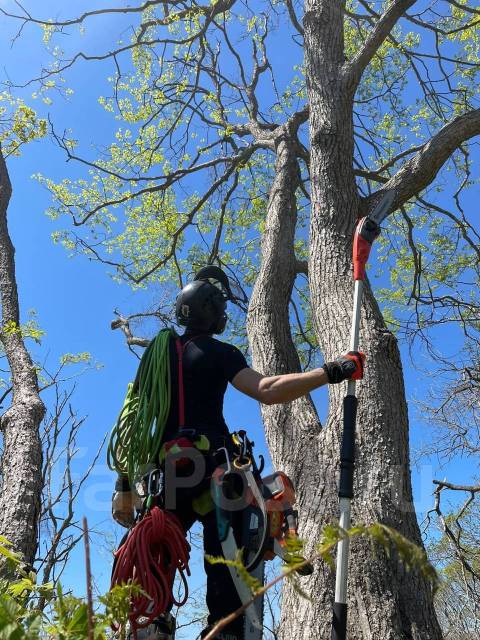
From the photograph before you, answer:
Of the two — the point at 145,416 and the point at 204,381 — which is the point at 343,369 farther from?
the point at 145,416

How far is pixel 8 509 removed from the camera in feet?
15.9

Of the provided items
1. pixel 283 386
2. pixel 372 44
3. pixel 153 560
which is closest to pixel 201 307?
pixel 283 386

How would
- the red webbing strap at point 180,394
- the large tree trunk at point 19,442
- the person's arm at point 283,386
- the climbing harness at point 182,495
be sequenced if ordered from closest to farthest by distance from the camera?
the climbing harness at point 182,495 < the person's arm at point 283,386 < the red webbing strap at point 180,394 < the large tree trunk at point 19,442

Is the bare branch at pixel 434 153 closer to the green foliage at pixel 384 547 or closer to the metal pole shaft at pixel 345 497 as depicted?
the metal pole shaft at pixel 345 497

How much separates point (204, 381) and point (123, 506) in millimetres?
769

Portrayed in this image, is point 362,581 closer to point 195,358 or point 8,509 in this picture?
point 195,358

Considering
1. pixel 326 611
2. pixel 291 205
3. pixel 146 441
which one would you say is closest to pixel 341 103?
pixel 291 205

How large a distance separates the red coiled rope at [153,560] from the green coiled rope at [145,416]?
14.3 inches

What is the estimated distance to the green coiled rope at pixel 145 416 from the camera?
2.78m

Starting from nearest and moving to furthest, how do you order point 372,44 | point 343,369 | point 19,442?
1. point 343,369
2. point 372,44
3. point 19,442

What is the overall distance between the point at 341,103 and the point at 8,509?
4.55m

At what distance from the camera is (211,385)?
2990mm

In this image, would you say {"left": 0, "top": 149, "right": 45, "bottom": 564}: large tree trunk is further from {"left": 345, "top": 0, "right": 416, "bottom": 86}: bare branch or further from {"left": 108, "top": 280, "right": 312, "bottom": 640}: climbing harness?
{"left": 345, "top": 0, "right": 416, "bottom": 86}: bare branch

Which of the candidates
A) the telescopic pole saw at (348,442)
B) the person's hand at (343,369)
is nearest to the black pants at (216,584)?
the telescopic pole saw at (348,442)
